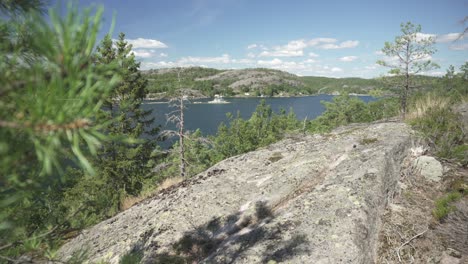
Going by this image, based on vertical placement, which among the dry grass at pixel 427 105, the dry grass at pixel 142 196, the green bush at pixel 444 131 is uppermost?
the dry grass at pixel 427 105

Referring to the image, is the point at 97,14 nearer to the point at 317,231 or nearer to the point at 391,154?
the point at 317,231

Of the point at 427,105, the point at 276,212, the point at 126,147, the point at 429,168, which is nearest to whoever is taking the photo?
the point at 276,212

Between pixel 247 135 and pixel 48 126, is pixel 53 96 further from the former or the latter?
pixel 247 135

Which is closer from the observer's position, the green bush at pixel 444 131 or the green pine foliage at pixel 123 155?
the green bush at pixel 444 131

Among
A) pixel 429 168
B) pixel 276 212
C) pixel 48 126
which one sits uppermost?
pixel 48 126

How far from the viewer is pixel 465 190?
4.93 m

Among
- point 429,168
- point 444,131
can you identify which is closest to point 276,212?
point 429,168

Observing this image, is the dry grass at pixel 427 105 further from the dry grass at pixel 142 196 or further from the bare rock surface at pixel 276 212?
the dry grass at pixel 142 196

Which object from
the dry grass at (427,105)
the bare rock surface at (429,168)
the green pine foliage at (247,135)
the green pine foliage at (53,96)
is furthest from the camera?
the green pine foliage at (247,135)

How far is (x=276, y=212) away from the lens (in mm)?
4793

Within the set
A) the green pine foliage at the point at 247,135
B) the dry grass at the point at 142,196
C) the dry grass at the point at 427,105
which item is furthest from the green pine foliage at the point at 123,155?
the dry grass at the point at 427,105

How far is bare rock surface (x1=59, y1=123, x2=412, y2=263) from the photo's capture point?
145 inches

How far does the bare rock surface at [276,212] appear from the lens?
3680 mm

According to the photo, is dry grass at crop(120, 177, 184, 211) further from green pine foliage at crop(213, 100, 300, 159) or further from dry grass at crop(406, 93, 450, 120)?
green pine foliage at crop(213, 100, 300, 159)
